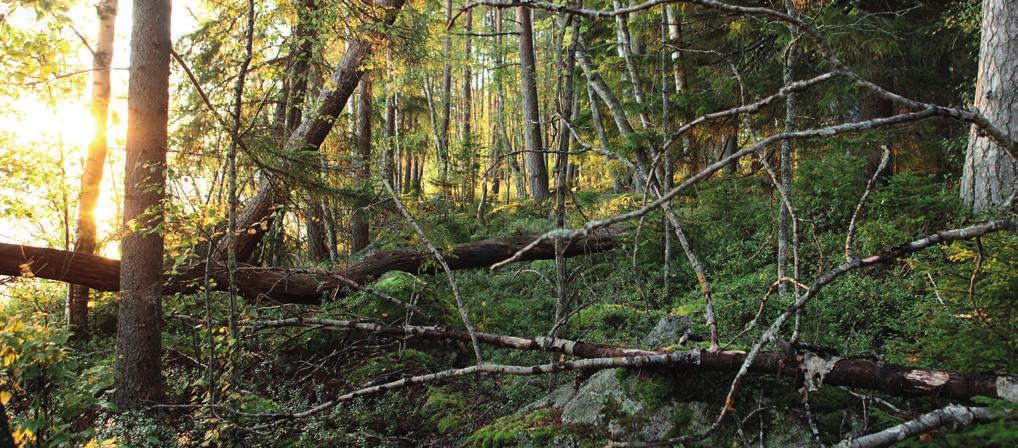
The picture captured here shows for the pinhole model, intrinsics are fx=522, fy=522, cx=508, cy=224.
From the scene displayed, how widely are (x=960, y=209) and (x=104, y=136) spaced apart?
1194 cm

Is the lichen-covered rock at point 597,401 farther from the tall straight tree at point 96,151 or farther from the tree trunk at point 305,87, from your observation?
the tall straight tree at point 96,151

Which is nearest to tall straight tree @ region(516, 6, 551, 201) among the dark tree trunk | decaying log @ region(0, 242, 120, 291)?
decaying log @ region(0, 242, 120, 291)

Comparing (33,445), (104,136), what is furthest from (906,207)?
(104,136)

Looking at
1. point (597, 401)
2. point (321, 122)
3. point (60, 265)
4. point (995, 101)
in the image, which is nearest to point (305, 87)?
point (321, 122)

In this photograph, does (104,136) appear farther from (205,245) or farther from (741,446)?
(741,446)

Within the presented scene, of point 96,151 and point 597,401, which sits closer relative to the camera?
point 597,401

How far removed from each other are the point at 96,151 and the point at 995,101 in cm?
1222

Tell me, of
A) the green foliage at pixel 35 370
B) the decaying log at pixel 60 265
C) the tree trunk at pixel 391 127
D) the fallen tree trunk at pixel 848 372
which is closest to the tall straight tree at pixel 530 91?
the tree trunk at pixel 391 127

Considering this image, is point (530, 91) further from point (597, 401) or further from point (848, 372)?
point (848, 372)

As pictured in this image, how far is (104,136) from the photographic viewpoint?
8188mm

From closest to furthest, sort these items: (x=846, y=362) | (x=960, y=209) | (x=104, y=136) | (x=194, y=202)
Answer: (x=846, y=362) < (x=194, y=202) < (x=960, y=209) < (x=104, y=136)

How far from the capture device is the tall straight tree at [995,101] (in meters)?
5.95

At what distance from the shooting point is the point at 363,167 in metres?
8.43

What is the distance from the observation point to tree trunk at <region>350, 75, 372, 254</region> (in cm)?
816
